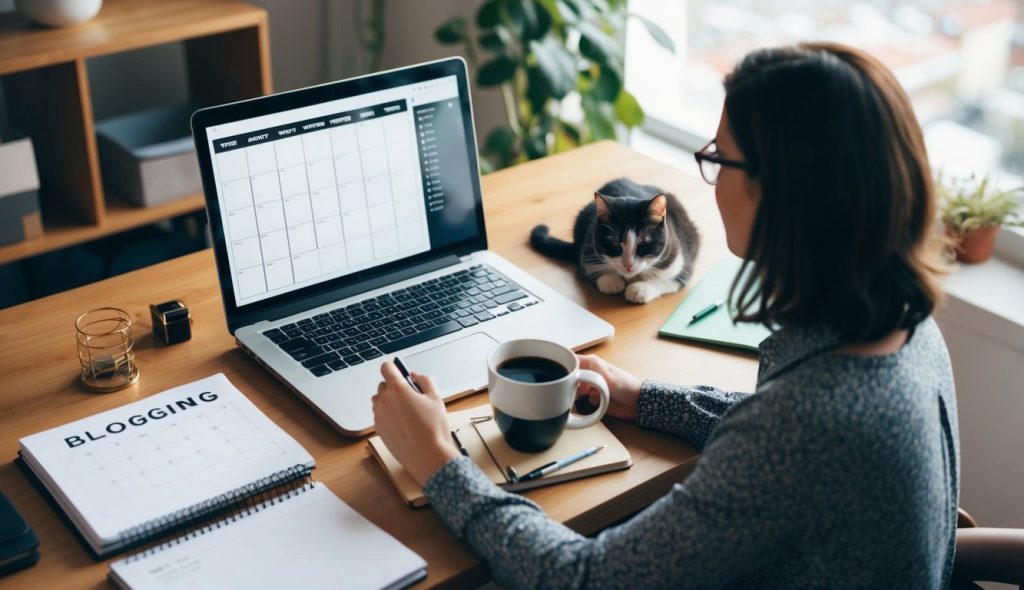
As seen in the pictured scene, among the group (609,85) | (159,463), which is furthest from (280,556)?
(609,85)

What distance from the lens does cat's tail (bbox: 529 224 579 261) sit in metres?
1.48

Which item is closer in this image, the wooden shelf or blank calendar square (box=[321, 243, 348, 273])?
blank calendar square (box=[321, 243, 348, 273])

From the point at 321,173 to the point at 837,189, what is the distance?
0.68m

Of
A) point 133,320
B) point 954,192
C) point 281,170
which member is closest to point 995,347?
point 954,192

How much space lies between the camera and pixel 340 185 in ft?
4.23

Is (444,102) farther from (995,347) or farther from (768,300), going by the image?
(995,347)

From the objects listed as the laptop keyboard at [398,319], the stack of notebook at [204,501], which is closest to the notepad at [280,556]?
the stack of notebook at [204,501]

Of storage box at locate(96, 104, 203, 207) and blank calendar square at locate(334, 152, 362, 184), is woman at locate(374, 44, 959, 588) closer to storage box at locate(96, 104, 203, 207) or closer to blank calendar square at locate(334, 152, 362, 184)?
blank calendar square at locate(334, 152, 362, 184)

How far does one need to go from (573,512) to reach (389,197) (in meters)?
0.53

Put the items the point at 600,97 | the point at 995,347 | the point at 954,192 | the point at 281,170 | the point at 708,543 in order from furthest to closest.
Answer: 1. the point at 600,97
2. the point at 954,192
3. the point at 995,347
4. the point at 281,170
5. the point at 708,543

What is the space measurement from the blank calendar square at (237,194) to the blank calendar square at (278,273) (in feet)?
0.27

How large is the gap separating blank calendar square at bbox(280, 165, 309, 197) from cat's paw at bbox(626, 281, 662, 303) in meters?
0.46

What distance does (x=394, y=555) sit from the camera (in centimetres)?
92

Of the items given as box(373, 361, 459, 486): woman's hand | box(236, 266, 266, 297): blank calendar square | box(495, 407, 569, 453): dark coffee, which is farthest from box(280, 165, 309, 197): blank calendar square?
box(495, 407, 569, 453): dark coffee
